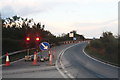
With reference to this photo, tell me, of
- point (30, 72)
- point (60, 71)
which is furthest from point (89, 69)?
point (30, 72)

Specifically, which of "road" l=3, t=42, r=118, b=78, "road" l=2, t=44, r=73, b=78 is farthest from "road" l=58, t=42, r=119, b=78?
"road" l=2, t=44, r=73, b=78

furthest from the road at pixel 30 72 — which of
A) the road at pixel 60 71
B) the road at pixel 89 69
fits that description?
the road at pixel 89 69

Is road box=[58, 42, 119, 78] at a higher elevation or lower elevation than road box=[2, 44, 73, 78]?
lower

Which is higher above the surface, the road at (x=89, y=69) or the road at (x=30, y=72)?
the road at (x=30, y=72)

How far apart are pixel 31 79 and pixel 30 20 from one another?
60375mm

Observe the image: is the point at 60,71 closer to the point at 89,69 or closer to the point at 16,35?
the point at 89,69

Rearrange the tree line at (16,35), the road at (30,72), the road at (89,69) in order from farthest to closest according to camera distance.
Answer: the tree line at (16,35), the road at (89,69), the road at (30,72)

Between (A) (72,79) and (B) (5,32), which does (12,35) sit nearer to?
(B) (5,32)

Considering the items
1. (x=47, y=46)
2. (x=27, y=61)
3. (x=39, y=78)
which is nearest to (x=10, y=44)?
(x=27, y=61)

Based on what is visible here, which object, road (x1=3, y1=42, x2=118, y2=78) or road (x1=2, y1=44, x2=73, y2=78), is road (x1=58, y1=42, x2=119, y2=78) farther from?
road (x1=2, y1=44, x2=73, y2=78)

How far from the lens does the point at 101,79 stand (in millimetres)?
11984

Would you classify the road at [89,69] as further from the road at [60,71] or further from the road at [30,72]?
the road at [30,72]

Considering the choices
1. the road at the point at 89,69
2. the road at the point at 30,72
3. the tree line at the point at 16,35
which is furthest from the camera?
the tree line at the point at 16,35

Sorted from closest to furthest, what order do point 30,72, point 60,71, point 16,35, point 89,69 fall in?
point 30,72 < point 60,71 < point 89,69 < point 16,35
